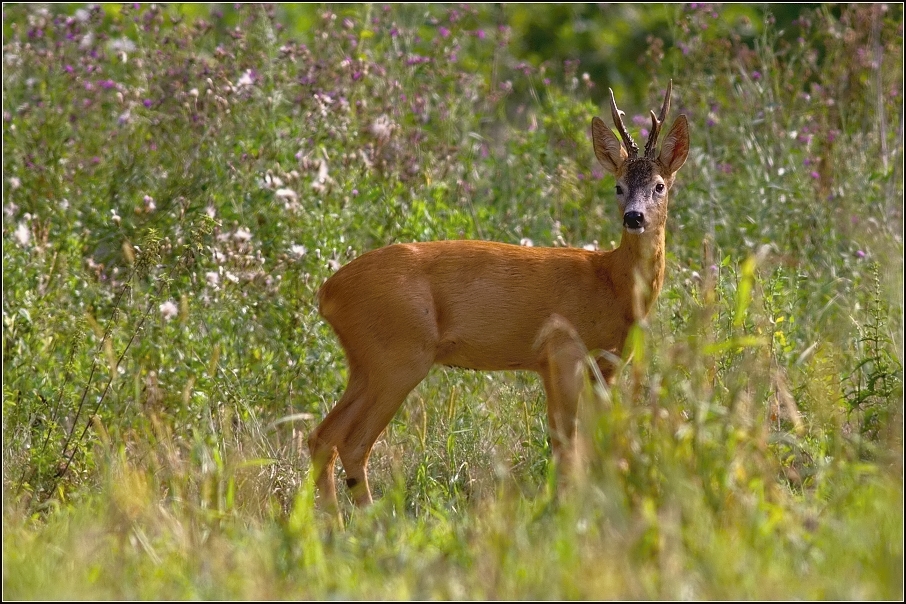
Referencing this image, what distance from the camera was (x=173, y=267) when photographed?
578cm

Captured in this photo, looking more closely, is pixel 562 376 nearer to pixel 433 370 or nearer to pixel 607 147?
pixel 607 147

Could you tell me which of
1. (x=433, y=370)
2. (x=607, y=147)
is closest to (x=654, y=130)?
(x=607, y=147)

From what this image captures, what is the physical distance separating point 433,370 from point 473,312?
3.80 feet

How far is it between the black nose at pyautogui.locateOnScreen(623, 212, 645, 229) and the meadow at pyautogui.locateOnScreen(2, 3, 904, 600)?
48cm

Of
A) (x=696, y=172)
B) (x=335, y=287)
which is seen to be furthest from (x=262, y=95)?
(x=696, y=172)

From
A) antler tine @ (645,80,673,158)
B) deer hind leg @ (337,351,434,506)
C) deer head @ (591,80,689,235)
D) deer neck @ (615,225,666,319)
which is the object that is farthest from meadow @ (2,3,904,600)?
antler tine @ (645,80,673,158)

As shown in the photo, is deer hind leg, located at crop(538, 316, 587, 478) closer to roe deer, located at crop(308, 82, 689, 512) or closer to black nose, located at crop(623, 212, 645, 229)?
roe deer, located at crop(308, 82, 689, 512)

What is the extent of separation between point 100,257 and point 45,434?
5.33ft

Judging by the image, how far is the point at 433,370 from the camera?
6258mm

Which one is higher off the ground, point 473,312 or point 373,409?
point 473,312

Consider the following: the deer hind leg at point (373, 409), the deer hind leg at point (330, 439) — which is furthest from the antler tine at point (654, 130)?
the deer hind leg at point (330, 439)

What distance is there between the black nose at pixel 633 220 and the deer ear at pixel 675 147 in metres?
0.41

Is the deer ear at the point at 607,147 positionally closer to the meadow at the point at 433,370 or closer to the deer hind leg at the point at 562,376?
the meadow at the point at 433,370

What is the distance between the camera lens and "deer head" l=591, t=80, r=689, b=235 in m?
5.08
